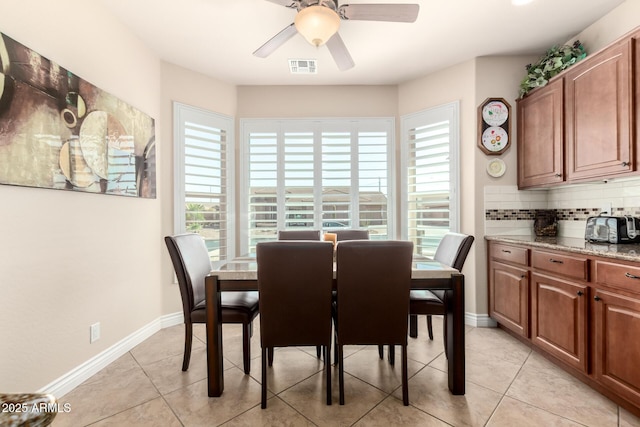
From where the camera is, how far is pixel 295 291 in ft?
5.28

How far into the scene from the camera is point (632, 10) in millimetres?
2074

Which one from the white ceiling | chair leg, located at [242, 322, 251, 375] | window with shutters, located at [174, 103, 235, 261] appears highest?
the white ceiling

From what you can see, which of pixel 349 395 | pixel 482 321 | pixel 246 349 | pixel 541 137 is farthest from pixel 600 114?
pixel 246 349

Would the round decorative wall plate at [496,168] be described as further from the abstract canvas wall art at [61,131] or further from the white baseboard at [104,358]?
the white baseboard at [104,358]

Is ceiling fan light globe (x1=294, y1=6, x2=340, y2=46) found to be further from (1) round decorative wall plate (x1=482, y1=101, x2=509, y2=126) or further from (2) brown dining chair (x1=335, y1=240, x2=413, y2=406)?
(1) round decorative wall plate (x1=482, y1=101, x2=509, y2=126)

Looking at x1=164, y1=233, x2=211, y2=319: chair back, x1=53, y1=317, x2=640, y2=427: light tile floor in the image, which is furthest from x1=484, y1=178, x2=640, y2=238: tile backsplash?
x1=164, y1=233, x2=211, y2=319: chair back

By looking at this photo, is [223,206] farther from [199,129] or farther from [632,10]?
[632,10]

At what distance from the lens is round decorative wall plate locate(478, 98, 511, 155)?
2846 mm

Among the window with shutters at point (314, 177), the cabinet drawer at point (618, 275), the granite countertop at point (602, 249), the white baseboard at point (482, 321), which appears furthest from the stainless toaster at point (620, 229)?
the window with shutters at point (314, 177)

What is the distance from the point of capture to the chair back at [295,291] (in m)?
1.56

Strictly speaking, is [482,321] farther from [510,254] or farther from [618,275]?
[618,275]

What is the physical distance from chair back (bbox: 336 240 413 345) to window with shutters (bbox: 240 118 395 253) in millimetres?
1862

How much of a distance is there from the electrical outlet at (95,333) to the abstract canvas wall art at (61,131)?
3.24ft

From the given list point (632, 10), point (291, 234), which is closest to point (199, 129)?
point (291, 234)
